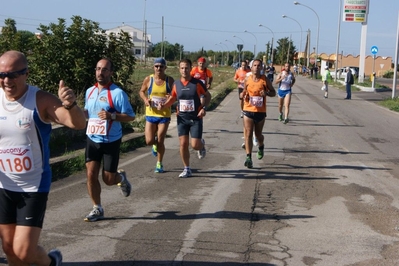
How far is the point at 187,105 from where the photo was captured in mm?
9656

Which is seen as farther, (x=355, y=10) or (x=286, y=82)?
(x=355, y=10)

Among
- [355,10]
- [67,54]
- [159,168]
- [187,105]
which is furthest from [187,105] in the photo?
[355,10]

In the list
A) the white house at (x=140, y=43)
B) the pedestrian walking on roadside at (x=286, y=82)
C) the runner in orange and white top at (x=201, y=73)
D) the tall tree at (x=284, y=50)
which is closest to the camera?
the runner in orange and white top at (x=201, y=73)

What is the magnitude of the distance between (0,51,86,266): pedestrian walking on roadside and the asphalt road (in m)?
1.11

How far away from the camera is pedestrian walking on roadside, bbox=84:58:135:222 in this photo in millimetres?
6820

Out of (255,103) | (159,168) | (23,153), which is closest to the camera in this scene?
(23,153)

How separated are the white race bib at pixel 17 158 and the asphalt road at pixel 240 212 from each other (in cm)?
137

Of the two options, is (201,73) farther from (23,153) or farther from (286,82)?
(23,153)

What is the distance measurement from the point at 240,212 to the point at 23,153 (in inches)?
147

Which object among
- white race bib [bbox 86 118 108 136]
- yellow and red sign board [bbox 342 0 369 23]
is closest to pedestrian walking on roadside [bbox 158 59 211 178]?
white race bib [bbox 86 118 108 136]

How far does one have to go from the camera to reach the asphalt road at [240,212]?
5.82 meters

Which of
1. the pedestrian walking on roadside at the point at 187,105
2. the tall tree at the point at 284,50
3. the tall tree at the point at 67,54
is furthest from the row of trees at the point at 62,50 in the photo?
the tall tree at the point at 284,50

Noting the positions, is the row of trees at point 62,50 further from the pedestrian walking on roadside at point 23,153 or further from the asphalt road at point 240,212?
the pedestrian walking on roadside at point 23,153

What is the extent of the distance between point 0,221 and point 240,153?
8535 mm
